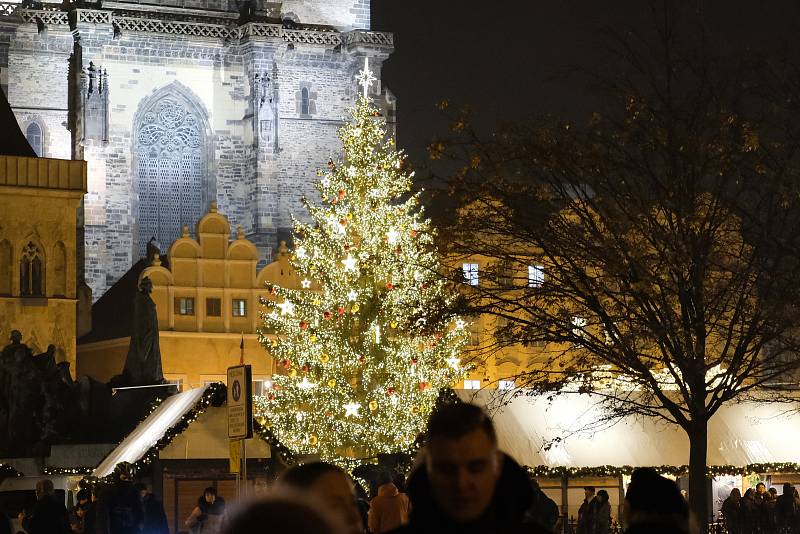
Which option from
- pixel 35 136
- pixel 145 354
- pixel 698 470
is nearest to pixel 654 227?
pixel 698 470

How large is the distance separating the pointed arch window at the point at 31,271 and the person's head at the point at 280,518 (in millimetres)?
38579

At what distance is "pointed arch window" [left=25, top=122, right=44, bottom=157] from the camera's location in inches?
2327

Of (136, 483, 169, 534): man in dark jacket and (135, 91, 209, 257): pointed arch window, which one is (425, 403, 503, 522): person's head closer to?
(136, 483, 169, 534): man in dark jacket

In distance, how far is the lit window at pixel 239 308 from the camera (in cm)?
4550

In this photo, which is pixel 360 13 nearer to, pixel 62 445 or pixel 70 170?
pixel 70 170

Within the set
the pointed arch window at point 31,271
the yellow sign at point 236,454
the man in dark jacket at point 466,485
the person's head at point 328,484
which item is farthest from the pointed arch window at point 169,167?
the man in dark jacket at point 466,485

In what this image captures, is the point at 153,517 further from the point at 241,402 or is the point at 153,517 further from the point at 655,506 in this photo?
the point at 655,506

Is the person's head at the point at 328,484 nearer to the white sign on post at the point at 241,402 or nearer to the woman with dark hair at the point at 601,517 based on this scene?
the white sign on post at the point at 241,402

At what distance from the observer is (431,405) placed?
104 ft

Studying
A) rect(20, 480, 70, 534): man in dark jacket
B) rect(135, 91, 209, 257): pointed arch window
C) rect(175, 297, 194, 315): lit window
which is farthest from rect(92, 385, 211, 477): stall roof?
rect(135, 91, 209, 257): pointed arch window

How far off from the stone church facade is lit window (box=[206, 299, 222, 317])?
12920 millimetres

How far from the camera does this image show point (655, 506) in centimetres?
619

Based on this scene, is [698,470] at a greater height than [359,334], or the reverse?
[359,334]

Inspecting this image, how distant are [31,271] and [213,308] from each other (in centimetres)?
545
